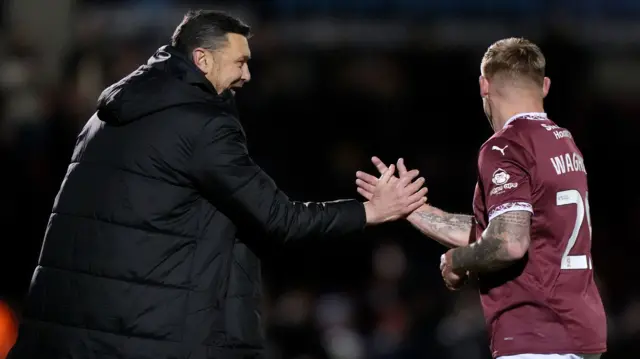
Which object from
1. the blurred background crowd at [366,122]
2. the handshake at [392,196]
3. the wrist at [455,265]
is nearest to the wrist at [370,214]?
the handshake at [392,196]

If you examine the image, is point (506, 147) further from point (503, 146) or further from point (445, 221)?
point (445, 221)

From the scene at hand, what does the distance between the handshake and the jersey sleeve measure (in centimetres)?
62

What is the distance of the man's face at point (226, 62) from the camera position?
4.81 m

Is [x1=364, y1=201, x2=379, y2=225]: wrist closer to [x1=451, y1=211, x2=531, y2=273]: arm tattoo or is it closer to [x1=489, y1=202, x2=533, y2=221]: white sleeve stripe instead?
[x1=451, y1=211, x2=531, y2=273]: arm tattoo

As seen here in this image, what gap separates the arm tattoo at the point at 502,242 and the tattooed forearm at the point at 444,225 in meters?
0.68

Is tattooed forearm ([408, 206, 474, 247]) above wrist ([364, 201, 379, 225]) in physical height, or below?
below

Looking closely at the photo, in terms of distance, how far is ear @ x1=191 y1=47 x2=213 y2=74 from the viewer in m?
4.79

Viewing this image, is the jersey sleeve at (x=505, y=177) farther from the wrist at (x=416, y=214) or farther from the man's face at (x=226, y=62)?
the man's face at (x=226, y=62)

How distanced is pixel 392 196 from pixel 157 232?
1106 mm

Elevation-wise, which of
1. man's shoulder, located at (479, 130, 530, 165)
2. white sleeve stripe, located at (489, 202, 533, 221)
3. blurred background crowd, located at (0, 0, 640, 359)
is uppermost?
man's shoulder, located at (479, 130, 530, 165)

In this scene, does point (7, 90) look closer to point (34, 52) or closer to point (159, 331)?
point (34, 52)

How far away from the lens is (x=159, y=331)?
4.42 m

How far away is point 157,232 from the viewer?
177 inches

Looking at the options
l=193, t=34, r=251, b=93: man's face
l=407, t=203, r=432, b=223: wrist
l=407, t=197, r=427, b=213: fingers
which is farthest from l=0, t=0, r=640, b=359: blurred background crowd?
l=193, t=34, r=251, b=93: man's face
